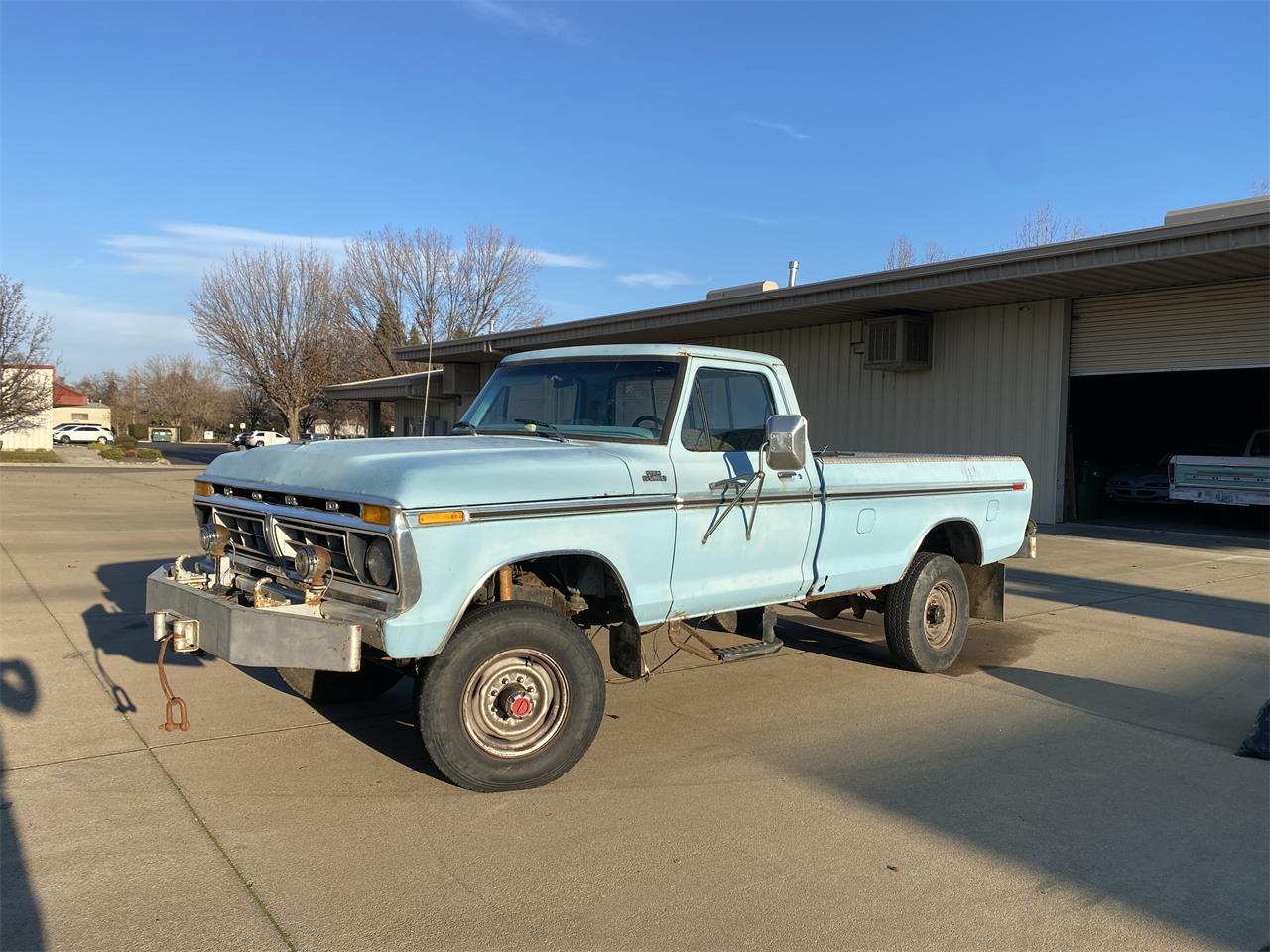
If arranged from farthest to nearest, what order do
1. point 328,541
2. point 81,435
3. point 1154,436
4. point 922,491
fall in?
point 81,435, point 1154,436, point 922,491, point 328,541

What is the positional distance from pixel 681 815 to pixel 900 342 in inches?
624

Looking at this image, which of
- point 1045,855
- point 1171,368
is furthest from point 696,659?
point 1171,368

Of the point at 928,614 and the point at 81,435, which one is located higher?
the point at 81,435

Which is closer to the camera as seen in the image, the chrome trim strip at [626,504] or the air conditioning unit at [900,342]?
the chrome trim strip at [626,504]

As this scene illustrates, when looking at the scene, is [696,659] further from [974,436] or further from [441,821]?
[974,436]

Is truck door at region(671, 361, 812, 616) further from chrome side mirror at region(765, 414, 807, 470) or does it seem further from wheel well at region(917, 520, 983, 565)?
wheel well at region(917, 520, 983, 565)

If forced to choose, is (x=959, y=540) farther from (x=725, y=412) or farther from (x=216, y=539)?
(x=216, y=539)

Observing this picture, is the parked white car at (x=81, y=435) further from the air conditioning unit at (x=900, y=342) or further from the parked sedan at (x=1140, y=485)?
the parked sedan at (x=1140, y=485)

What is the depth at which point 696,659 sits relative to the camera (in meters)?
7.16

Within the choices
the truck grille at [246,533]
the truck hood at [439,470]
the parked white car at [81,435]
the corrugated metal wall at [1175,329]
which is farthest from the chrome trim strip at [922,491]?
the parked white car at [81,435]

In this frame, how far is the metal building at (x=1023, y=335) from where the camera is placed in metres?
14.4

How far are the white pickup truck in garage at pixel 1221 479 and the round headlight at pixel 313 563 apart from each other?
16.8 meters

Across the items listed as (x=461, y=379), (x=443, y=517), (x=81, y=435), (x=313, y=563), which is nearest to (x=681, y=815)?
(x=443, y=517)

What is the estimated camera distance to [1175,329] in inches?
621
